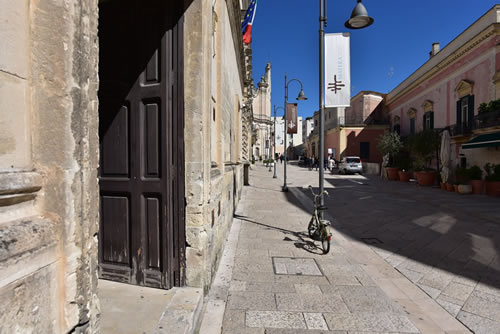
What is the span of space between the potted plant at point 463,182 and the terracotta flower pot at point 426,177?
7.14ft

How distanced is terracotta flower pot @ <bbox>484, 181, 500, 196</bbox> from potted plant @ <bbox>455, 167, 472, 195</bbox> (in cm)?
57

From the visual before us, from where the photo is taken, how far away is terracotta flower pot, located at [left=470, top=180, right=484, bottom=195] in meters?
11.1

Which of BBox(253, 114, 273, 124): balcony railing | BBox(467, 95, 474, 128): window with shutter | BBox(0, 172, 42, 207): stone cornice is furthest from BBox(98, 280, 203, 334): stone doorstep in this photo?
BBox(253, 114, 273, 124): balcony railing

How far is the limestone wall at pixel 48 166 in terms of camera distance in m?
1.04

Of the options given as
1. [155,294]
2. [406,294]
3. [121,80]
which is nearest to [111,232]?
[155,294]

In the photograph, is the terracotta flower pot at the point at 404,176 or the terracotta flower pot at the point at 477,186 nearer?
the terracotta flower pot at the point at 477,186

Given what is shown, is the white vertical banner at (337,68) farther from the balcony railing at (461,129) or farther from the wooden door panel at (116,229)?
the balcony railing at (461,129)

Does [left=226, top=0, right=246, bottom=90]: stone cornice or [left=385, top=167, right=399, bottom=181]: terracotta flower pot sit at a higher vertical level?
[left=226, top=0, right=246, bottom=90]: stone cornice

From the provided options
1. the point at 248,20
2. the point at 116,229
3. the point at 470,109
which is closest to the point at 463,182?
the point at 470,109

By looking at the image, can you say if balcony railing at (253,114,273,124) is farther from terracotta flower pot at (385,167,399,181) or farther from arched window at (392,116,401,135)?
terracotta flower pot at (385,167,399,181)

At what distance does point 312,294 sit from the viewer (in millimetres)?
3189

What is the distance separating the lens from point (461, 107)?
53.0 feet

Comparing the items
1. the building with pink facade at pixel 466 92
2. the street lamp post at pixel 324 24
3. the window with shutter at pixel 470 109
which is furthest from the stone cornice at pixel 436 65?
the street lamp post at pixel 324 24

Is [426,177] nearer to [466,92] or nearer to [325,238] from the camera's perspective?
[466,92]
